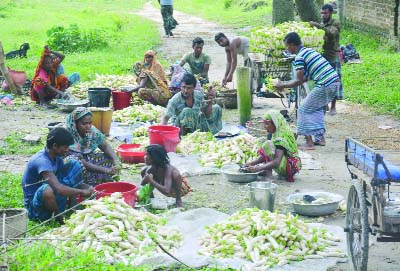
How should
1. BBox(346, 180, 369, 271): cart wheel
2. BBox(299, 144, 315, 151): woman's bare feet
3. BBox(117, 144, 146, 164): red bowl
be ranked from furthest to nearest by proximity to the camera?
BBox(299, 144, 315, 151): woman's bare feet, BBox(117, 144, 146, 164): red bowl, BBox(346, 180, 369, 271): cart wheel

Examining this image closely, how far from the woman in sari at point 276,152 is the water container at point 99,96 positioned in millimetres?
5112

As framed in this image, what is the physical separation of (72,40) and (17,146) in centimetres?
1187

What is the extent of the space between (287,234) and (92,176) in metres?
2.68

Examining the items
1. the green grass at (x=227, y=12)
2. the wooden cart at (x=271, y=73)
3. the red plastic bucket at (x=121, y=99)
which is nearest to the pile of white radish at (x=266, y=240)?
the wooden cart at (x=271, y=73)

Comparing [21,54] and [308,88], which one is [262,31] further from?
[21,54]

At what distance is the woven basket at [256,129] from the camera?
35.7 feet

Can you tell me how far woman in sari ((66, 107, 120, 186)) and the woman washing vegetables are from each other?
1.66 ft

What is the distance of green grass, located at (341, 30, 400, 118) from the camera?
1438 cm

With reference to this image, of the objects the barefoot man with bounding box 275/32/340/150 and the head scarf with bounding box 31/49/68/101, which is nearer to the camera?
the barefoot man with bounding box 275/32/340/150

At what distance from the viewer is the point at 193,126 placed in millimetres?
11484

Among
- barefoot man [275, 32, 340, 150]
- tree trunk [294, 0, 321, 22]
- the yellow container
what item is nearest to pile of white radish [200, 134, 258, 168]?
barefoot man [275, 32, 340, 150]

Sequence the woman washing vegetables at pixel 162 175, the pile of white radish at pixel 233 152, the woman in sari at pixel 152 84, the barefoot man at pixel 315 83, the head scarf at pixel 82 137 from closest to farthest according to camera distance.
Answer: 1. the woman washing vegetables at pixel 162 175
2. the head scarf at pixel 82 137
3. the pile of white radish at pixel 233 152
4. the barefoot man at pixel 315 83
5. the woman in sari at pixel 152 84

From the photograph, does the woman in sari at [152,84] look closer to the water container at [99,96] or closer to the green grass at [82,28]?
the water container at [99,96]

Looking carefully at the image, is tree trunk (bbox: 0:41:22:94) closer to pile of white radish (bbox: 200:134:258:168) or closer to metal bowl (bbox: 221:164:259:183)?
pile of white radish (bbox: 200:134:258:168)
